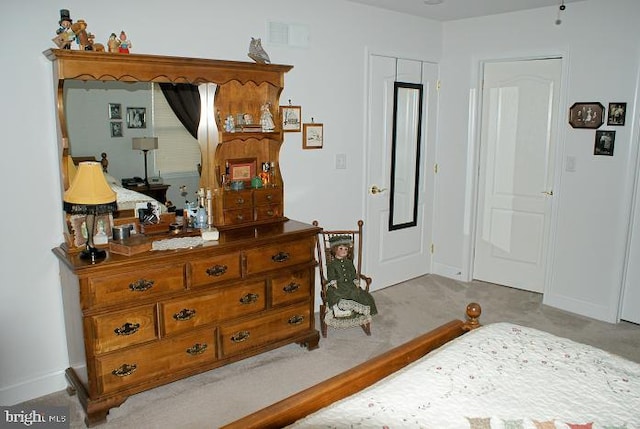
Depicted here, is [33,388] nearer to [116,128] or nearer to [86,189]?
[86,189]

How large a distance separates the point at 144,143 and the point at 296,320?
60.9 inches

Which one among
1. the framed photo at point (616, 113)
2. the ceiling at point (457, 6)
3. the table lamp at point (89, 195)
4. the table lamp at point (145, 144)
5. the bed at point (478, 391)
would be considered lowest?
the bed at point (478, 391)

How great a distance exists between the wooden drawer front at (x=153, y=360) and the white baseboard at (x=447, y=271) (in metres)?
2.98

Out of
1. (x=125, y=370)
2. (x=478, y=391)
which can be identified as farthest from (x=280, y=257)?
(x=478, y=391)

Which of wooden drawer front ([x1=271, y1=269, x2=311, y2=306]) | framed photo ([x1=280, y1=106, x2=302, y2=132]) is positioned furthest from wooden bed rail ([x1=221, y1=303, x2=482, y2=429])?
framed photo ([x1=280, y1=106, x2=302, y2=132])

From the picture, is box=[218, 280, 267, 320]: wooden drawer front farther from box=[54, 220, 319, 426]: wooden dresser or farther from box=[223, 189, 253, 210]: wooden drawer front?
box=[223, 189, 253, 210]: wooden drawer front

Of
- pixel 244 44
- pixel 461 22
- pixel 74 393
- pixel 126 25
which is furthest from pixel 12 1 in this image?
pixel 461 22

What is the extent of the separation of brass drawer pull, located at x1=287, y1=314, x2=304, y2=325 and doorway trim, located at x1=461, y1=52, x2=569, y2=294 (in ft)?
7.58

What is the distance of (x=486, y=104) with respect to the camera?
4875 mm

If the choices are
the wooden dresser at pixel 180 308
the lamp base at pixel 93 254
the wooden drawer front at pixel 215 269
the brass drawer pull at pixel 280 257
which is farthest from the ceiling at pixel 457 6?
the lamp base at pixel 93 254

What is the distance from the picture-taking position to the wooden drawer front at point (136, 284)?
8.46 ft

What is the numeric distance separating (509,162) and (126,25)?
3.57 metres

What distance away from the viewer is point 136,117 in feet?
10.1

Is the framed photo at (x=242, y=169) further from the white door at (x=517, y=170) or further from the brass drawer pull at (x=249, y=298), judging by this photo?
the white door at (x=517, y=170)
